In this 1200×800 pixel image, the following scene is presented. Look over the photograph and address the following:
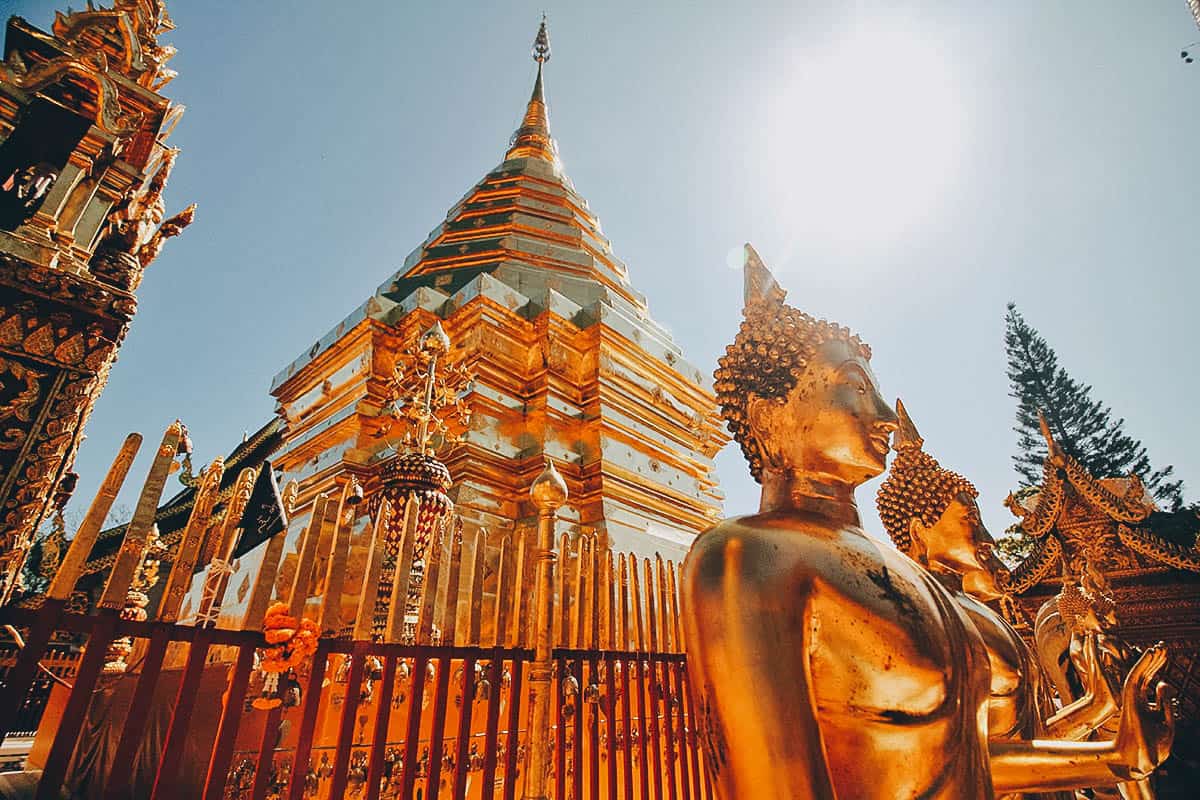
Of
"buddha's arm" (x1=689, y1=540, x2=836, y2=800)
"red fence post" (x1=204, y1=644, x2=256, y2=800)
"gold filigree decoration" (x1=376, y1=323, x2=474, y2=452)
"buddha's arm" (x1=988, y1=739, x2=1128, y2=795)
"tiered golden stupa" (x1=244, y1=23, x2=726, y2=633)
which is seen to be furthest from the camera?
"tiered golden stupa" (x1=244, y1=23, x2=726, y2=633)

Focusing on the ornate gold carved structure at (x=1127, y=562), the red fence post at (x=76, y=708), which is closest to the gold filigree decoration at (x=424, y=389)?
the red fence post at (x=76, y=708)

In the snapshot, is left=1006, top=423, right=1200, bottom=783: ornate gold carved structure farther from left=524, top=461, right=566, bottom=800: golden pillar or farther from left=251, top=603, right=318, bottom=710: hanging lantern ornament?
left=251, top=603, right=318, bottom=710: hanging lantern ornament

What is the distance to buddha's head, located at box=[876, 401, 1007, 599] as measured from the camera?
270 centimetres

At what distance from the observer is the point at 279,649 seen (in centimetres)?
156

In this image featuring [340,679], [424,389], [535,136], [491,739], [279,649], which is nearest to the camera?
[279,649]

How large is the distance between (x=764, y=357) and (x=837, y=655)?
996mm

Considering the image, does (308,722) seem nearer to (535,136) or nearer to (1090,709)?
(1090,709)

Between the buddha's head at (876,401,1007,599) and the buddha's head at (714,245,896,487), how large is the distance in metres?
0.98

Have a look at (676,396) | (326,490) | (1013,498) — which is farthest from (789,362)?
(1013,498)

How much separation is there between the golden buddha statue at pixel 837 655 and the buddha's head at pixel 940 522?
74 centimetres

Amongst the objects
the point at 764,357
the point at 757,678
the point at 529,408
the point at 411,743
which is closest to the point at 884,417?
the point at 764,357

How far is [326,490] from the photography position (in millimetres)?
5348


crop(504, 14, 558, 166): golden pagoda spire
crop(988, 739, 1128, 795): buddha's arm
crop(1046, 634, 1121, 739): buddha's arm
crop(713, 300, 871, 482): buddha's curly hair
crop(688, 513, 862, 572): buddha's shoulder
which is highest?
crop(504, 14, 558, 166): golden pagoda spire

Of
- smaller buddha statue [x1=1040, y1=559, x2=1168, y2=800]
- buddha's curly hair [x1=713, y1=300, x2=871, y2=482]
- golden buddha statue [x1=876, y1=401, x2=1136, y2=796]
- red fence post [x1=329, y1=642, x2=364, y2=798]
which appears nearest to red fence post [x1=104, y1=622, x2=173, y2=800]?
red fence post [x1=329, y1=642, x2=364, y2=798]
